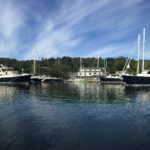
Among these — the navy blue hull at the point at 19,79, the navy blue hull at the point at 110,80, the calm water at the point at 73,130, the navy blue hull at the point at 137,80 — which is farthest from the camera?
the navy blue hull at the point at 110,80

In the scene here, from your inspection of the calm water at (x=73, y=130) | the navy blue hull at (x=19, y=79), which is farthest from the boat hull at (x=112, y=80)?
the calm water at (x=73, y=130)

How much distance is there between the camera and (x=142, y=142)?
69.4 ft

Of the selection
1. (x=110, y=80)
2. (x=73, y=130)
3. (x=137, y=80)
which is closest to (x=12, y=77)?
(x=110, y=80)

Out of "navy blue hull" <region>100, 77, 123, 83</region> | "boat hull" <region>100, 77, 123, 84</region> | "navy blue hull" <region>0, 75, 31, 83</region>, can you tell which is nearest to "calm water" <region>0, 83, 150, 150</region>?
"navy blue hull" <region>0, 75, 31, 83</region>

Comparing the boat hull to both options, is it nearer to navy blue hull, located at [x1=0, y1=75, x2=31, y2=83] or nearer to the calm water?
navy blue hull, located at [x1=0, y1=75, x2=31, y2=83]

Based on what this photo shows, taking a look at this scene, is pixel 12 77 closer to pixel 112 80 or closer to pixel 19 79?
pixel 19 79

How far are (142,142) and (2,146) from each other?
33.5 ft

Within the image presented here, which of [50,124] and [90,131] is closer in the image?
[90,131]

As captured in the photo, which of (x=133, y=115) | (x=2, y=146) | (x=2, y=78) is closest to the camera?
(x=2, y=146)

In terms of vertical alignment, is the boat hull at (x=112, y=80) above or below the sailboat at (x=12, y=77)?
below

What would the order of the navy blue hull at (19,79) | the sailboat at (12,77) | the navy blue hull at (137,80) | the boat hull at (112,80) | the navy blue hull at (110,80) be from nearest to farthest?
1. the navy blue hull at (137,80)
2. the navy blue hull at (19,79)
3. the sailboat at (12,77)
4. the boat hull at (112,80)
5. the navy blue hull at (110,80)

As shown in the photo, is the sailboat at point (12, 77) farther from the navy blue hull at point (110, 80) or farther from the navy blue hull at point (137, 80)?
the navy blue hull at point (137, 80)

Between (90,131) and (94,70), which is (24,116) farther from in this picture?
(94,70)

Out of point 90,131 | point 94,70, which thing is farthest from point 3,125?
point 94,70
